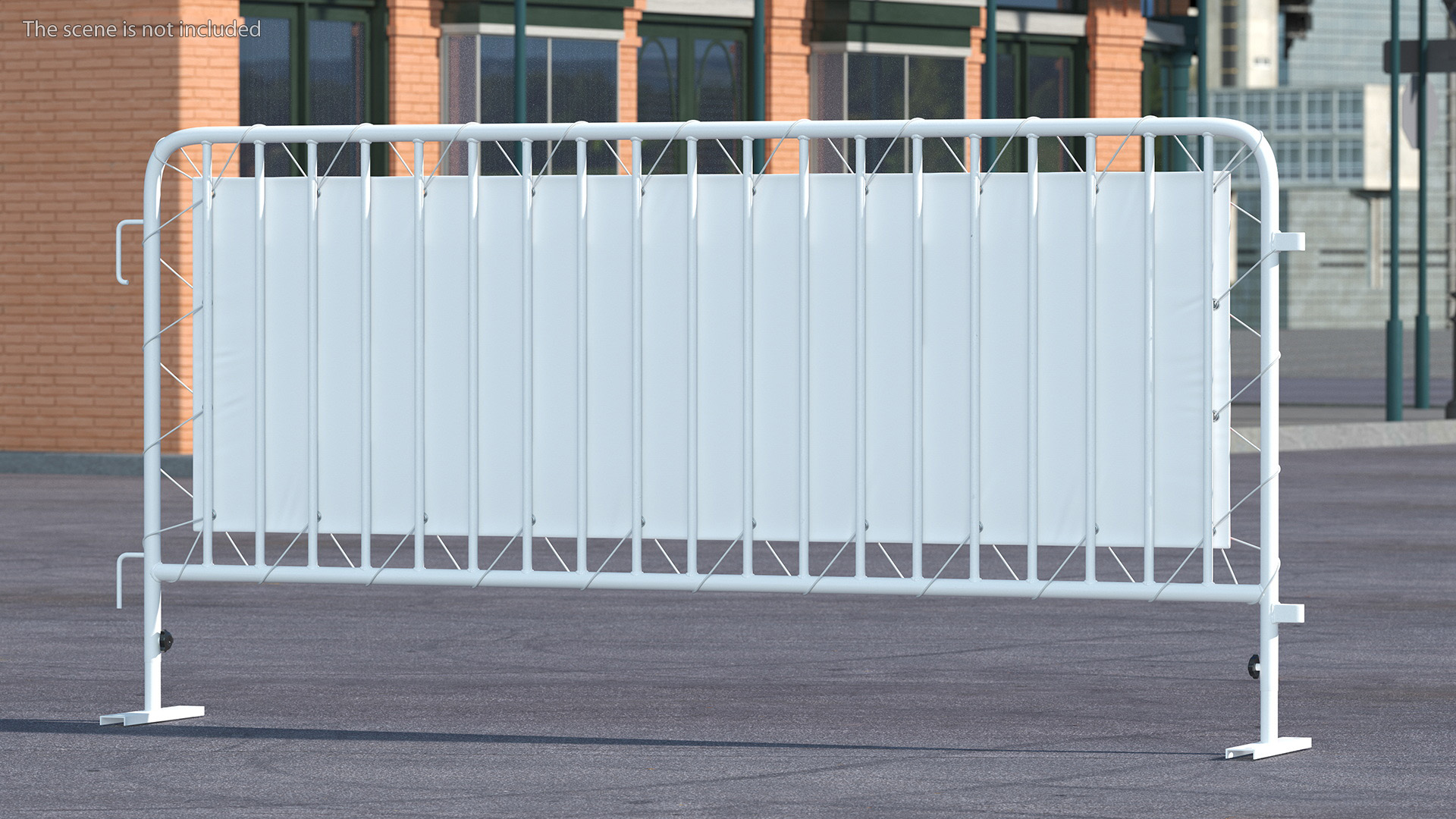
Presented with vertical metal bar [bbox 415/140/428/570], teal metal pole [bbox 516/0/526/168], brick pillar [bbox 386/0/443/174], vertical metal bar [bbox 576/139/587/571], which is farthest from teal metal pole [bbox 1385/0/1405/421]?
vertical metal bar [bbox 415/140/428/570]

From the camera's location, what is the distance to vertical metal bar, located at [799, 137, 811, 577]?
7.55 m

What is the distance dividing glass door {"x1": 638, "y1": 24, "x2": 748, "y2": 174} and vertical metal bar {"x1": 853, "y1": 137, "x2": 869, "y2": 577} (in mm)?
17067

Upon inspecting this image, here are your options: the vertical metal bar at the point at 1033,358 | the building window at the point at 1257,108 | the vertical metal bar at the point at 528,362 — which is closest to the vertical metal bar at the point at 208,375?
the vertical metal bar at the point at 528,362

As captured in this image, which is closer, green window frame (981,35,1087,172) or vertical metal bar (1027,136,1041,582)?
vertical metal bar (1027,136,1041,582)

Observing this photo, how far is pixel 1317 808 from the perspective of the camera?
21.3 feet

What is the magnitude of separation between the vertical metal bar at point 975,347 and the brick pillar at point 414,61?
15.9m

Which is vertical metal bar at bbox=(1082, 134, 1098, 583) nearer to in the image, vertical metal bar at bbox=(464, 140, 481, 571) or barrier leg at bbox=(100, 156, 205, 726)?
vertical metal bar at bbox=(464, 140, 481, 571)

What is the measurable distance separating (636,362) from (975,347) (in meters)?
1.14

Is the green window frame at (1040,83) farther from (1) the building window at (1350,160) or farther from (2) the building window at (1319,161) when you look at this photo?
(2) the building window at (1319,161)

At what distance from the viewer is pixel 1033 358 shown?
741 centimetres

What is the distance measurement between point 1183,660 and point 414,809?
4.08 meters

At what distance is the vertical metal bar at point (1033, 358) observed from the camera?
7.39m

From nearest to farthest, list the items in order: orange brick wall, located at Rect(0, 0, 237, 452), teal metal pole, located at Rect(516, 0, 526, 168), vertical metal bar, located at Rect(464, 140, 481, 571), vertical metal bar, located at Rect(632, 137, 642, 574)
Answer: vertical metal bar, located at Rect(632, 137, 642, 574) → vertical metal bar, located at Rect(464, 140, 481, 571) → orange brick wall, located at Rect(0, 0, 237, 452) → teal metal pole, located at Rect(516, 0, 526, 168)

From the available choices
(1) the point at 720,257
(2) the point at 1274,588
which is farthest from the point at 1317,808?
(1) the point at 720,257
